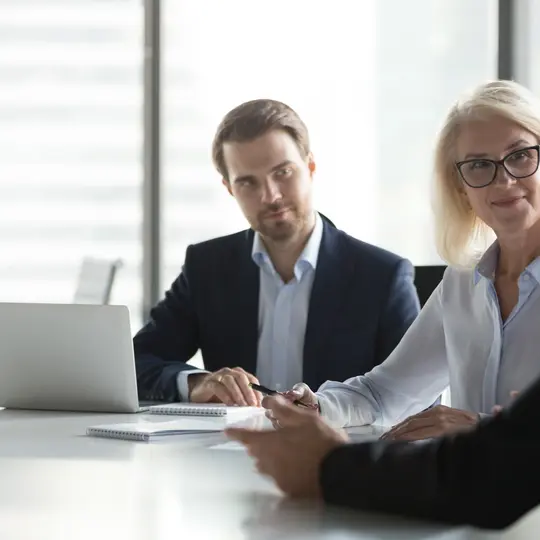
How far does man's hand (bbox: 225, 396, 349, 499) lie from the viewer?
1433 mm

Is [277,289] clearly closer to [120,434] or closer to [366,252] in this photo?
[366,252]

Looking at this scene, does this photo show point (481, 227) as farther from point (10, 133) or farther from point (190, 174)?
point (10, 133)

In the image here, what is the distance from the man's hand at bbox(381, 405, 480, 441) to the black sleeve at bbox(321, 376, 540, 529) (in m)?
0.72

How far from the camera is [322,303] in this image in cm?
328

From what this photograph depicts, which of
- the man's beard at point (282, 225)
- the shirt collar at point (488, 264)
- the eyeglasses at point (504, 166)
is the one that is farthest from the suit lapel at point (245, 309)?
the eyeglasses at point (504, 166)

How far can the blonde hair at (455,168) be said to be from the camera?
246 centimetres

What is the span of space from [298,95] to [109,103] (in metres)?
1.26

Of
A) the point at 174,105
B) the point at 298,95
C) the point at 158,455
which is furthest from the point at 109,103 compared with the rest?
the point at 158,455

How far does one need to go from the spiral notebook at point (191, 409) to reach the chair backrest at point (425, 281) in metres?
0.77

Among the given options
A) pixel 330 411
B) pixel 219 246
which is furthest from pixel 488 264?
pixel 219 246

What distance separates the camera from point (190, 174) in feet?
19.8

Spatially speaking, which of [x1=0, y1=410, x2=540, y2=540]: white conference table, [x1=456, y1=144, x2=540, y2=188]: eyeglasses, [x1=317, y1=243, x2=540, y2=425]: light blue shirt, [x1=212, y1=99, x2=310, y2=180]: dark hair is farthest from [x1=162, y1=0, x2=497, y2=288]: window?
[x1=0, y1=410, x2=540, y2=540]: white conference table

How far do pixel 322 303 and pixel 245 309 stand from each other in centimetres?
26

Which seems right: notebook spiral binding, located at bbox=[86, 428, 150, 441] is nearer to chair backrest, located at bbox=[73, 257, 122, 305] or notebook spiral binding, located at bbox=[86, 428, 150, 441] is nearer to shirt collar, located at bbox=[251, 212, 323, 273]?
shirt collar, located at bbox=[251, 212, 323, 273]
